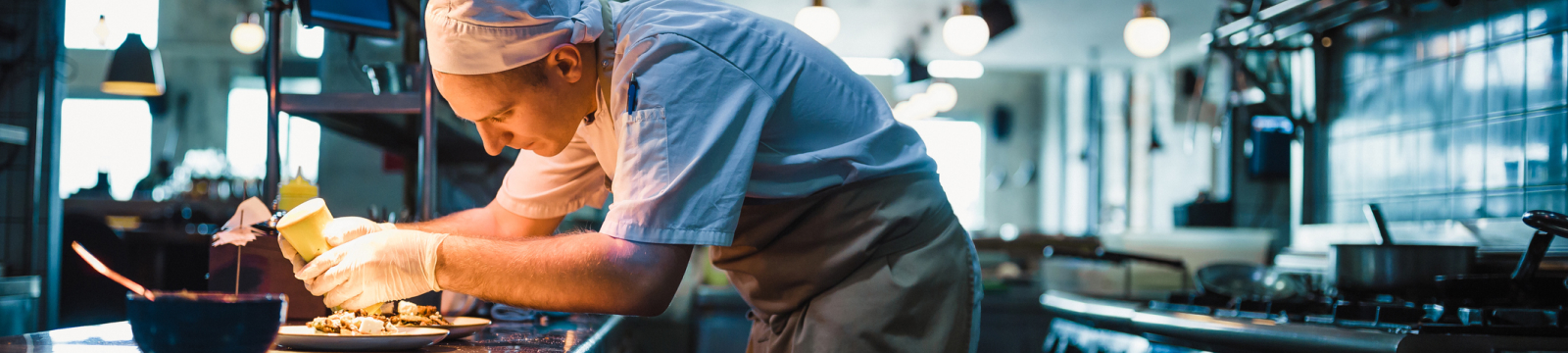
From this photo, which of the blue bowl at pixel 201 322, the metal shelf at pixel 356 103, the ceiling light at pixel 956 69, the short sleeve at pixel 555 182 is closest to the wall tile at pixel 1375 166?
the short sleeve at pixel 555 182

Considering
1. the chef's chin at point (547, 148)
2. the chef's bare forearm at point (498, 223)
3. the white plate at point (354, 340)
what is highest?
the chef's chin at point (547, 148)

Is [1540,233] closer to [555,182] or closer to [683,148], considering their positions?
[683,148]

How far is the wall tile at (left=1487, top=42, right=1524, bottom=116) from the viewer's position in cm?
296

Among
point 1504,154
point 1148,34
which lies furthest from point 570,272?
point 1148,34

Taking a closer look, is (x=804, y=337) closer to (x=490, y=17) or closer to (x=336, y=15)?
(x=490, y=17)

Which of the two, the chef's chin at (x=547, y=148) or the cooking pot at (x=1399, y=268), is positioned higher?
the chef's chin at (x=547, y=148)

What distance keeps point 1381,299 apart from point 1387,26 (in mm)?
2328

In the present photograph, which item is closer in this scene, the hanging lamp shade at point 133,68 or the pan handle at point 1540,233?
the pan handle at point 1540,233

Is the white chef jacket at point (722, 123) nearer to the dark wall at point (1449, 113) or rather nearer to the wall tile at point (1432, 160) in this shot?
the dark wall at point (1449, 113)

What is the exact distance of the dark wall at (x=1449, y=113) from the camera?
290 centimetres

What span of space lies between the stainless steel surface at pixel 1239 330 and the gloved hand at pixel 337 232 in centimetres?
127

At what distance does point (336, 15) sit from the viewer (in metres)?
1.83

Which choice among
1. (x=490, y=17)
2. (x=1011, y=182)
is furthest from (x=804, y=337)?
(x=1011, y=182)

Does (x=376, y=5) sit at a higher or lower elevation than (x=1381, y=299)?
higher
